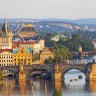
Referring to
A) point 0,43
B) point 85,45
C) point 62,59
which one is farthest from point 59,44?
point 62,59

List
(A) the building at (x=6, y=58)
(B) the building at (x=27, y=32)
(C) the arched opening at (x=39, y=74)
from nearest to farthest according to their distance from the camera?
(C) the arched opening at (x=39, y=74)
(A) the building at (x=6, y=58)
(B) the building at (x=27, y=32)

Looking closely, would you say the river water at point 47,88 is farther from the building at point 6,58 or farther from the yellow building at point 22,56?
the building at point 6,58

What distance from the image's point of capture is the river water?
3978 cm

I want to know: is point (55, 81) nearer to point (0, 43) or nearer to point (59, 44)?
point (0, 43)

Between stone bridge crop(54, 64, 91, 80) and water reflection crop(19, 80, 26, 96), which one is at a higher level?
stone bridge crop(54, 64, 91, 80)

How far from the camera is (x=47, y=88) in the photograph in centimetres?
4188

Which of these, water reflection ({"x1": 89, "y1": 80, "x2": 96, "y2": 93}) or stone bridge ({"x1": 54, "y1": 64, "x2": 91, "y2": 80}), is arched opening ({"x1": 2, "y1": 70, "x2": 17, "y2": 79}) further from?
water reflection ({"x1": 89, "y1": 80, "x2": 96, "y2": 93})

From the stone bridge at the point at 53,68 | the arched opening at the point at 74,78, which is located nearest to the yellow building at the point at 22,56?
the arched opening at the point at 74,78

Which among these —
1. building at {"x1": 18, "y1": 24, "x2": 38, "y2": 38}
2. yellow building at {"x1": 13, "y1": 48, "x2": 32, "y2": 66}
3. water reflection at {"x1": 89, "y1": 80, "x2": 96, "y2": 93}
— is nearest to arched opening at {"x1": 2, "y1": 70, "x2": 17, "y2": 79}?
yellow building at {"x1": 13, "y1": 48, "x2": 32, "y2": 66}

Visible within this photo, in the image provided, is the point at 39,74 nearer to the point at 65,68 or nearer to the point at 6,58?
the point at 65,68

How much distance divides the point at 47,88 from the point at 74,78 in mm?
5224

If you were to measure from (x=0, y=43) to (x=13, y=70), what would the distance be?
13.6 metres

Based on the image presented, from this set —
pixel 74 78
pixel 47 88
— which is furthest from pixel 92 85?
pixel 74 78

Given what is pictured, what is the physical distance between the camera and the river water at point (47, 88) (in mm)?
39781
